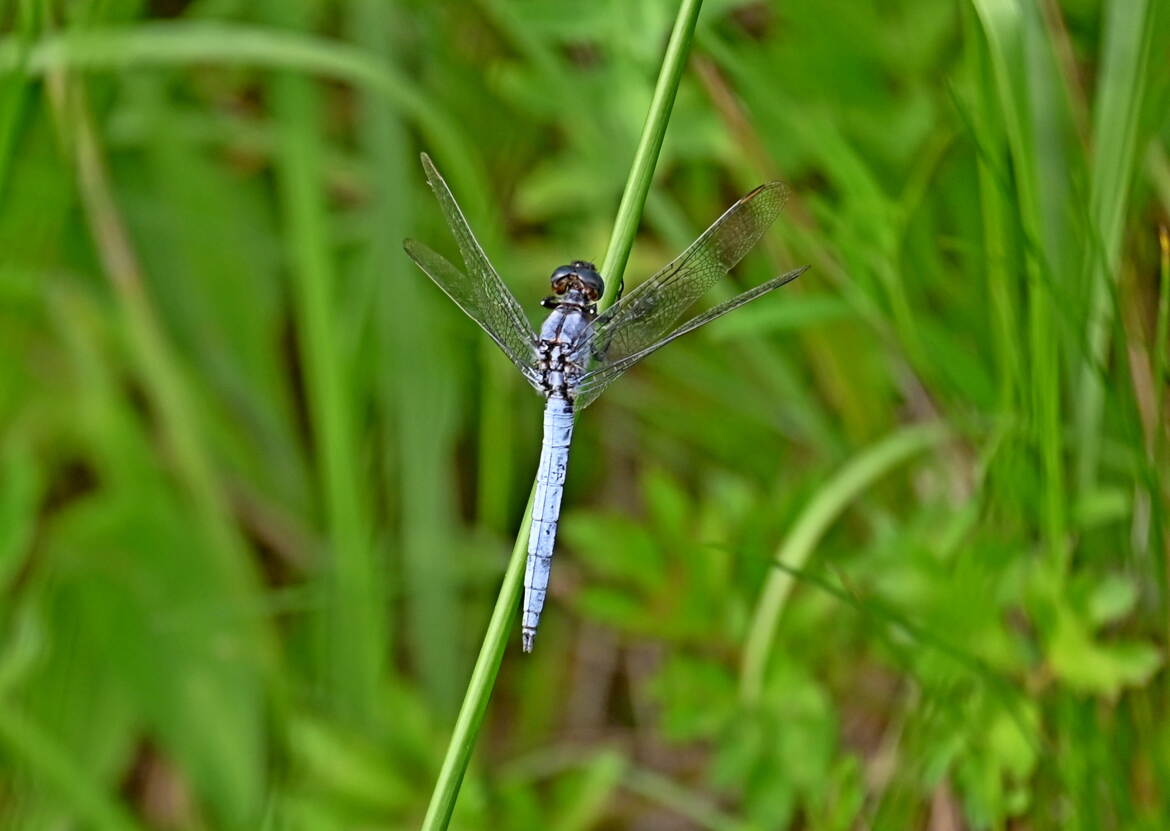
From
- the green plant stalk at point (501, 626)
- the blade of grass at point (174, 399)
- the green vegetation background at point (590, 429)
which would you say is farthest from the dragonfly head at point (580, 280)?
the blade of grass at point (174, 399)

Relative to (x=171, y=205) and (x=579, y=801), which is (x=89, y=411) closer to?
(x=171, y=205)

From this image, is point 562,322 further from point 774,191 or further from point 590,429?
point 590,429

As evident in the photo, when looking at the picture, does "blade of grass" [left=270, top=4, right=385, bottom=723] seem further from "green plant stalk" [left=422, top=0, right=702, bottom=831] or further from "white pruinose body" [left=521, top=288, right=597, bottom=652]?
"green plant stalk" [left=422, top=0, right=702, bottom=831]

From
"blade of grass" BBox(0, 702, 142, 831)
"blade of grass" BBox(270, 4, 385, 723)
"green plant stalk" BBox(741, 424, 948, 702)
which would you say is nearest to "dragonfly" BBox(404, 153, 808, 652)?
"green plant stalk" BBox(741, 424, 948, 702)

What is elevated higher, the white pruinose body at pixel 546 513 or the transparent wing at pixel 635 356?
the transparent wing at pixel 635 356

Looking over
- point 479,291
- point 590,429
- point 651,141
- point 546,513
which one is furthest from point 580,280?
point 590,429

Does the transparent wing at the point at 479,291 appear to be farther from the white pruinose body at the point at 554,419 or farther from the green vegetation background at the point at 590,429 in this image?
the green vegetation background at the point at 590,429

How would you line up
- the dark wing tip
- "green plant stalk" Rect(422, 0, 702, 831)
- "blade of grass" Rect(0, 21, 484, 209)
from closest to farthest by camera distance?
"green plant stalk" Rect(422, 0, 702, 831)
the dark wing tip
"blade of grass" Rect(0, 21, 484, 209)
